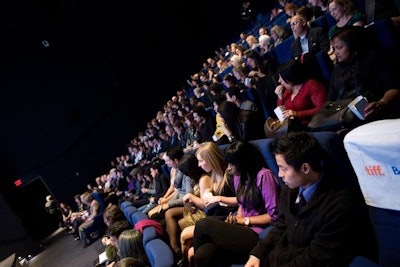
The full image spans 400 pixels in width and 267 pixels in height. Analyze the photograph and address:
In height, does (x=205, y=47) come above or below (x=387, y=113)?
above

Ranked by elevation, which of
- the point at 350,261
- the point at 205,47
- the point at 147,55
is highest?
the point at 147,55

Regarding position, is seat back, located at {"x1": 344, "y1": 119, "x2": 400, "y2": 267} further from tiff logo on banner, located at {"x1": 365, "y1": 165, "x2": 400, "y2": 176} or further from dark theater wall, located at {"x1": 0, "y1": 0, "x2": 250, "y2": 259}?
dark theater wall, located at {"x1": 0, "y1": 0, "x2": 250, "y2": 259}

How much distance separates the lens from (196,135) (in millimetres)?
3203

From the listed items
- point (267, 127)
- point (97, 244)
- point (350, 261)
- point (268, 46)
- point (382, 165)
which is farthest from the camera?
point (97, 244)

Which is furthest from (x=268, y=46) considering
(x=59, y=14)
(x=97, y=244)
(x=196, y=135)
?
(x=59, y=14)

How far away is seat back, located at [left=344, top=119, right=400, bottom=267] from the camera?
2.10 feet

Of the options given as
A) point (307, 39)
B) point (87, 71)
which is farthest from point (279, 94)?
point (87, 71)

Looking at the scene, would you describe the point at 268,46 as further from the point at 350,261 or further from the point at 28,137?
the point at 28,137

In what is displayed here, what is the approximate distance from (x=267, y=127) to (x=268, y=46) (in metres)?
1.74

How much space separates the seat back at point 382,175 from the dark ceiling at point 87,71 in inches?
228

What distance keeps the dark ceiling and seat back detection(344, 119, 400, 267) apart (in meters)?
5.79

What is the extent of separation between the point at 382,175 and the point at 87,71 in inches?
235

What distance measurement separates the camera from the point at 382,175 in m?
0.67

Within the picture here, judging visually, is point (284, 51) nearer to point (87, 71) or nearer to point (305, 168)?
point (305, 168)
